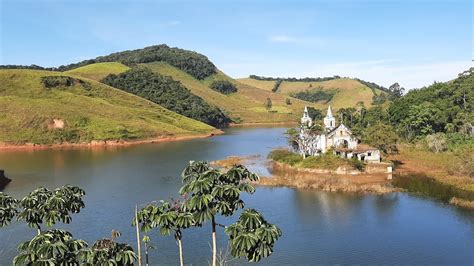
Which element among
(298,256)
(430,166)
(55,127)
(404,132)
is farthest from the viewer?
(55,127)

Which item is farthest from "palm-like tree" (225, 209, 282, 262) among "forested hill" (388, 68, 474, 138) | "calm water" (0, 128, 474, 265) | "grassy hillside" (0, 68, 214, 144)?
"grassy hillside" (0, 68, 214, 144)

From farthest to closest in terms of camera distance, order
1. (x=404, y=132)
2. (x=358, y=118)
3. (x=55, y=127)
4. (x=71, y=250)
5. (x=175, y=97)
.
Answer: (x=175, y=97) < (x=358, y=118) < (x=55, y=127) < (x=404, y=132) < (x=71, y=250)

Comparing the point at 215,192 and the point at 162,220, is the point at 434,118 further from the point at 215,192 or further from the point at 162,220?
the point at 162,220

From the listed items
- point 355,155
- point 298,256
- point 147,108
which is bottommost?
point 298,256

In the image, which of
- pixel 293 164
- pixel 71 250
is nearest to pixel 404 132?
pixel 293 164

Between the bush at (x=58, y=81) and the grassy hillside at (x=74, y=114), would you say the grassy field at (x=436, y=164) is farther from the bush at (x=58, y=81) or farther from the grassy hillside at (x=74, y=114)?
the bush at (x=58, y=81)

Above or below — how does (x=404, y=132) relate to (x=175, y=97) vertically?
below

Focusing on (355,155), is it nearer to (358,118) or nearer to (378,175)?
(378,175)

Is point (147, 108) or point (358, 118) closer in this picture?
point (358, 118)
